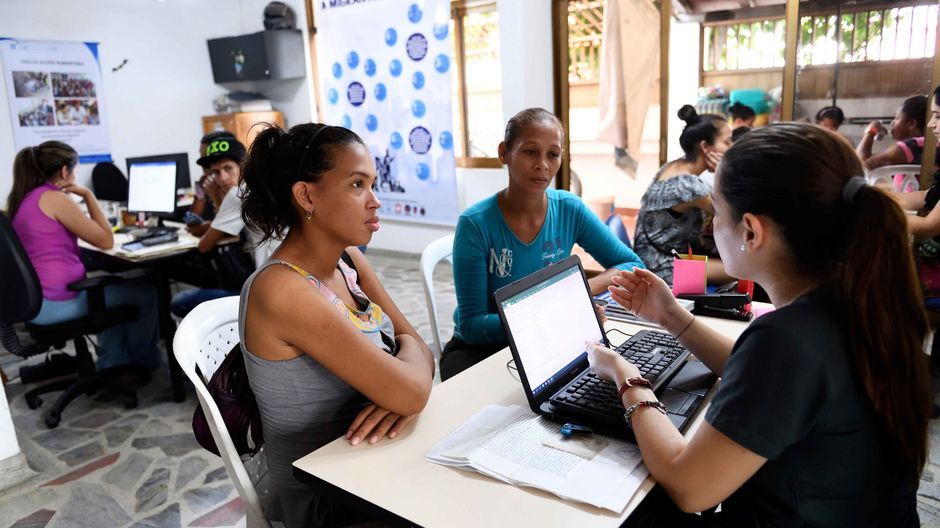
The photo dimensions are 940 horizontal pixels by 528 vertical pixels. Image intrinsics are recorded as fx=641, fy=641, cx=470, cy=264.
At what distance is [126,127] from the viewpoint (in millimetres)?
5941

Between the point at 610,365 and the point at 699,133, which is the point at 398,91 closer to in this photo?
the point at 699,133

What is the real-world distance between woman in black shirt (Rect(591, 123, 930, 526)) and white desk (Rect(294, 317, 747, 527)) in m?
0.16

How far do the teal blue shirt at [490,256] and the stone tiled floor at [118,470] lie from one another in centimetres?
115

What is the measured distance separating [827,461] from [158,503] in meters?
2.34

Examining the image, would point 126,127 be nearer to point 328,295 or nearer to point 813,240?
point 328,295

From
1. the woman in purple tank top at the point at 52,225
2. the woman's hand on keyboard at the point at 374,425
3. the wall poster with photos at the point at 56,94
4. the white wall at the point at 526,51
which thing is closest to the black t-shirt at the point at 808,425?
the woman's hand on keyboard at the point at 374,425

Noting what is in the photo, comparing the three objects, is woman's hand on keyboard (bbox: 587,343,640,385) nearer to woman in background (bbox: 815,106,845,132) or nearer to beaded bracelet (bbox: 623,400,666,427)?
beaded bracelet (bbox: 623,400,666,427)

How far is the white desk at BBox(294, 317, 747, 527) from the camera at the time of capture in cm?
100

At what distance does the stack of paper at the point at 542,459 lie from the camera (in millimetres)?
1044

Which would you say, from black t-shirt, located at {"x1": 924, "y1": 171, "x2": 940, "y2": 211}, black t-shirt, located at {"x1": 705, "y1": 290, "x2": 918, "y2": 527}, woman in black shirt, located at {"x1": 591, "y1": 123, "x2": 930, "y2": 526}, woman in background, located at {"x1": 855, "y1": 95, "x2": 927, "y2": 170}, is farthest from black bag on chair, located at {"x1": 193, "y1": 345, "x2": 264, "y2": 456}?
woman in background, located at {"x1": 855, "y1": 95, "x2": 927, "y2": 170}

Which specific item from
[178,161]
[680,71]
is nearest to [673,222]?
[680,71]

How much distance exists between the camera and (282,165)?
147 cm

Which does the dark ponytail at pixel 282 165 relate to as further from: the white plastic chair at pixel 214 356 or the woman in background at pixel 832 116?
the woman in background at pixel 832 116

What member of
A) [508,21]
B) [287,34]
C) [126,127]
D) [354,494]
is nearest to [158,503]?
[354,494]
